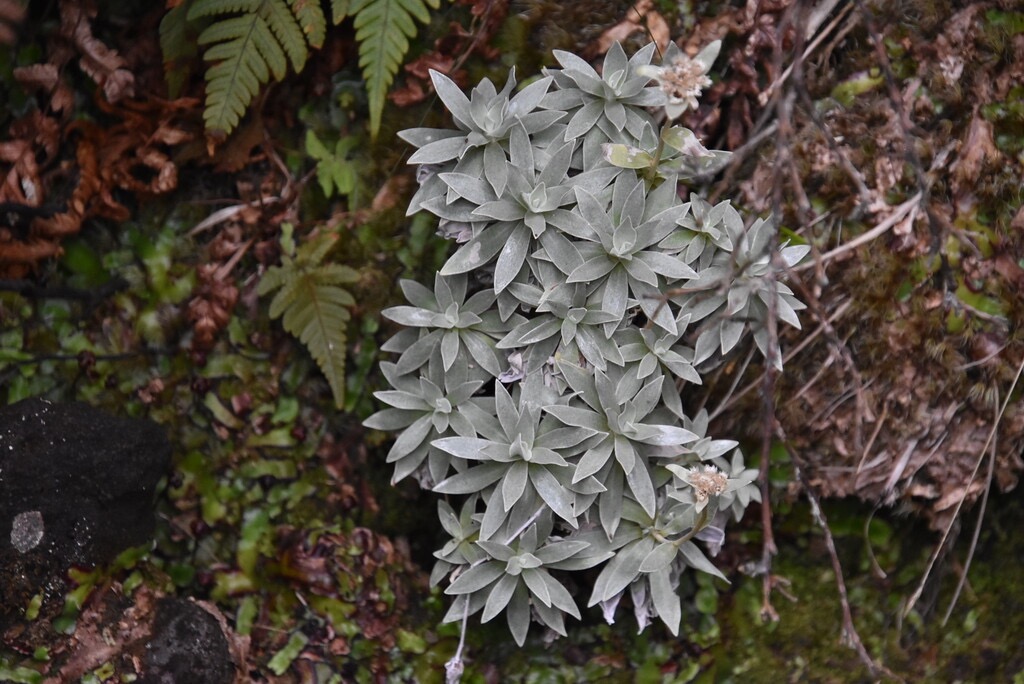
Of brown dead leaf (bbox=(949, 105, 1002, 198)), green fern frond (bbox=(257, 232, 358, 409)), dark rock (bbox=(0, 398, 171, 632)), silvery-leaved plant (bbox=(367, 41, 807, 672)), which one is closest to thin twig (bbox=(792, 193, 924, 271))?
brown dead leaf (bbox=(949, 105, 1002, 198))

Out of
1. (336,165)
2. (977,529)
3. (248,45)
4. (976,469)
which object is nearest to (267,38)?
(248,45)

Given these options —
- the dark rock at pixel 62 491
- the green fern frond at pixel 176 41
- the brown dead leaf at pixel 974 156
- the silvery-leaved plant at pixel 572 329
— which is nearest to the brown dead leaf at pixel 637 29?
the silvery-leaved plant at pixel 572 329

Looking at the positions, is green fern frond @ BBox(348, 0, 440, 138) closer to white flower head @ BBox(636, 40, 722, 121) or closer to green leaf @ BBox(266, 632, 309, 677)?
white flower head @ BBox(636, 40, 722, 121)

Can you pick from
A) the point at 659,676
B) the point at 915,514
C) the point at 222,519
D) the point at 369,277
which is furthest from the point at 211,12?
the point at 915,514

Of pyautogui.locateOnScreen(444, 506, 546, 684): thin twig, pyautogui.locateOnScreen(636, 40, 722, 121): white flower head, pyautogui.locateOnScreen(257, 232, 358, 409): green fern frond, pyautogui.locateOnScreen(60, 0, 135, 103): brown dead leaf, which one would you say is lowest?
pyautogui.locateOnScreen(444, 506, 546, 684): thin twig

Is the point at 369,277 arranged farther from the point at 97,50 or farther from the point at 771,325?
A: the point at 771,325
